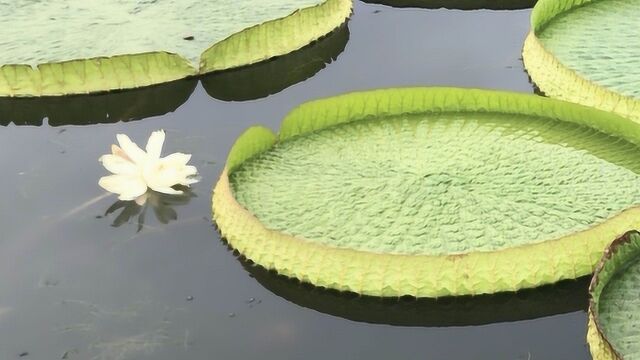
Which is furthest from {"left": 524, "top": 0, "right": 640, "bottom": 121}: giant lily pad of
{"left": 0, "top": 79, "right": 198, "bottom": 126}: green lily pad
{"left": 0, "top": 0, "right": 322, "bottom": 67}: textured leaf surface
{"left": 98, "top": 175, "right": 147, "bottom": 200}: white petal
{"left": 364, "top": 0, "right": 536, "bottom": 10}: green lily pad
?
{"left": 98, "top": 175, "right": 147, "bottom": 200}: white petal

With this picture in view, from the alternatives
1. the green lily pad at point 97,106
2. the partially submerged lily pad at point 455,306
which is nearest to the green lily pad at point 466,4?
the green lily pad at point 97,106

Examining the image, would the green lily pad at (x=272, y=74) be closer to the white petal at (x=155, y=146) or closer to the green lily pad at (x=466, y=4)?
the green lily pad at (x=466, y=4)

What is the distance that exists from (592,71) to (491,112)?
37cm

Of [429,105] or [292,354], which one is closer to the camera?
[292,354]

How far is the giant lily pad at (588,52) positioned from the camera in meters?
2.14

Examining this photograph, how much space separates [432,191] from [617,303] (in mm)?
456

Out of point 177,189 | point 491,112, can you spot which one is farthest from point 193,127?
point 491,112

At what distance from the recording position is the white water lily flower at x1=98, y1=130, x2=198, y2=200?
6.19ft

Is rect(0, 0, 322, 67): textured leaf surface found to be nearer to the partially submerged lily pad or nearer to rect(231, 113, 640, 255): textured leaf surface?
rect(231, 113, 640, 255): textured leaf surface

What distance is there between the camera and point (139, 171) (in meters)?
1.90

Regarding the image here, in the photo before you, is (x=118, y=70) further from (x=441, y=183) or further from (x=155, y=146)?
(x=441, y=183)

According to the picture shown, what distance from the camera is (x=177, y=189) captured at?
1.95 m

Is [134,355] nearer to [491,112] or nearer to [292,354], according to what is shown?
[292,354]

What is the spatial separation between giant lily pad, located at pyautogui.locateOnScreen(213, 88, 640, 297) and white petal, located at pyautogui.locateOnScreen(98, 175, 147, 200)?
19 centimetres
